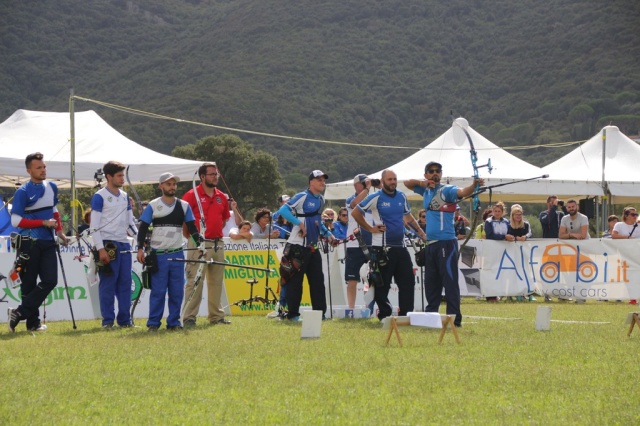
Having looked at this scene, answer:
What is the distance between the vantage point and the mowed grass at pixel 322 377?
711 centimetres

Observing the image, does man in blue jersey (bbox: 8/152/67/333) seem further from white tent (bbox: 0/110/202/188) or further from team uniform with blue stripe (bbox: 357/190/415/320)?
white tent (bbox: 0/110/202/188)

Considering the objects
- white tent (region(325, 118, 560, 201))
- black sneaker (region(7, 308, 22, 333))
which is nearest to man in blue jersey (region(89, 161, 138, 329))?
black sneaker (region(7, 308, 22, 333))

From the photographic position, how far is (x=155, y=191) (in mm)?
62875

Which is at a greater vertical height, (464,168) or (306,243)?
(464,168)

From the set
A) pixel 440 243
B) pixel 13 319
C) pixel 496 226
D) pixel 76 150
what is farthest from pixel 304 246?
pixel 76 150

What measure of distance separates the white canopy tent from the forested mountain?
44.5 metres

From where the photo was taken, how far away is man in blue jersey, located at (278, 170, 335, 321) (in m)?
14.9

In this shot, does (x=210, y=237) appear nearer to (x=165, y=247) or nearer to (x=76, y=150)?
(x=165, y=247)

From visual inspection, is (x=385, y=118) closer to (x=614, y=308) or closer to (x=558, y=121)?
(x=558, y=121)

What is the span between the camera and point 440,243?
539 inches

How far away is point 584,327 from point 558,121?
6851 cm

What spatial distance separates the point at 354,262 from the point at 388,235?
1.54 meters

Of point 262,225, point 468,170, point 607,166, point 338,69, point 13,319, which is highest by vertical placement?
point 338,69

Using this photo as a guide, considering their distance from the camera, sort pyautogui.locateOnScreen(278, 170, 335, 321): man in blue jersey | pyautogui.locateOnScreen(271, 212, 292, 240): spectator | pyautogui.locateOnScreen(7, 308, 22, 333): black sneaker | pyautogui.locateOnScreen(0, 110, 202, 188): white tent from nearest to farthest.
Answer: pyautogui.locateOnScreen(7, 308, 22, 333): black sneaker, pyautogui.locateOnScreen(278, 170, 335, 321): man in blue jersey, pyautogui.locateOnScreen(271, 212, 292, 240): spectator, pyautogui.locateOnScreen(0, 110, 202, 188): white tent
